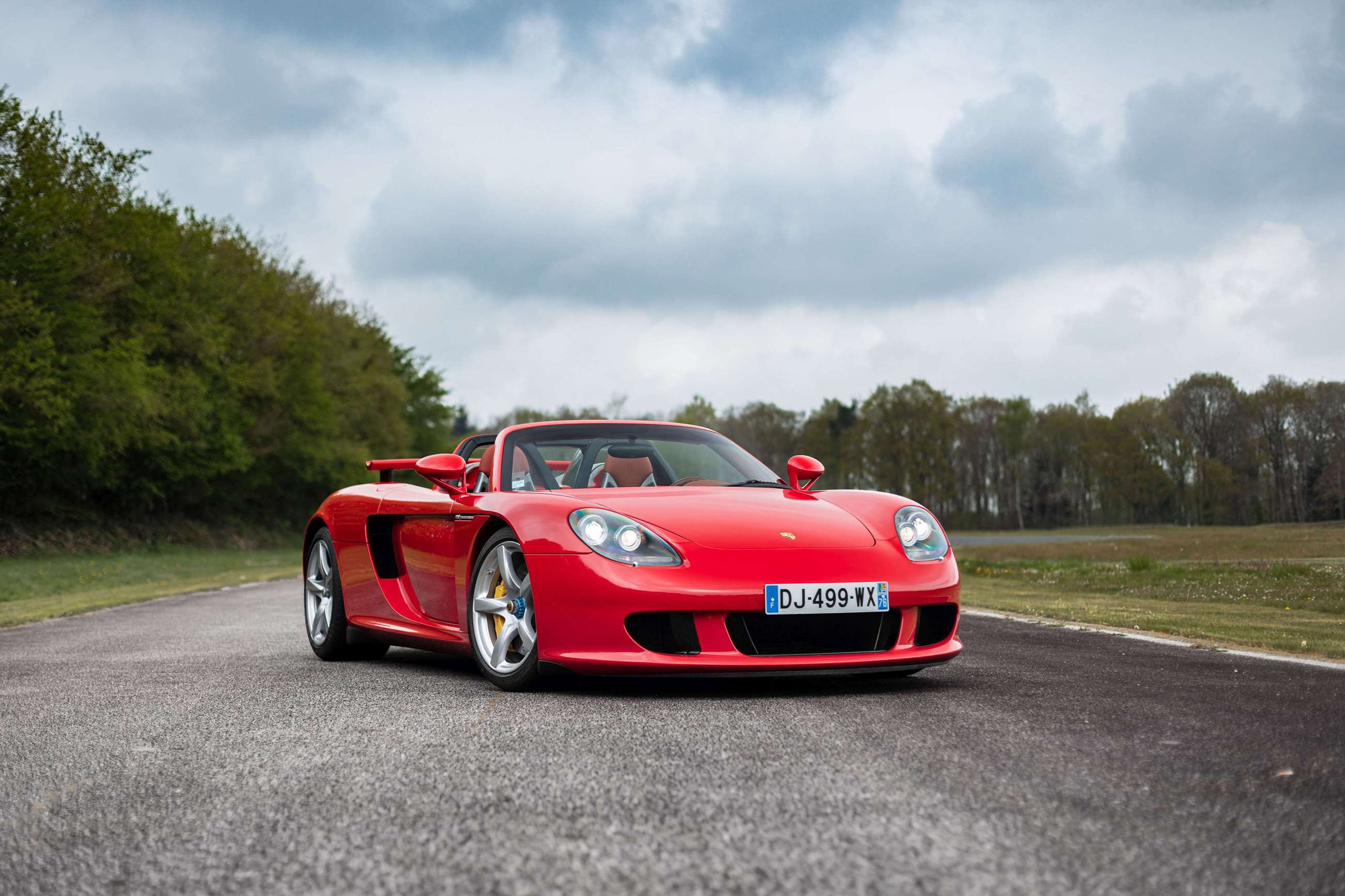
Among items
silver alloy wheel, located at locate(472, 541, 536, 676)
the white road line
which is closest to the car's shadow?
silver alloy wheel, located at locate(472, 541, 536, 676)

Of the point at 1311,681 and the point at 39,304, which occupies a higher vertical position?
the point at 39,304

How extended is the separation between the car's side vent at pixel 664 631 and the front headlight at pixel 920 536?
104cm

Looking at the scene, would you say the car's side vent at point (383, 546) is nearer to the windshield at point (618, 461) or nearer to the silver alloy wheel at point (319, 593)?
the silver alloy wheel at point (319, 593)

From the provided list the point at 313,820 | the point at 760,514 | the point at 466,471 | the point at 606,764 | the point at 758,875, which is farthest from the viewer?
the point at 466,471

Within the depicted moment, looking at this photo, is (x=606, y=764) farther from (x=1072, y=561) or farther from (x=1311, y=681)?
(x=1072, y=561)

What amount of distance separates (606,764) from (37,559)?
95.5 ft

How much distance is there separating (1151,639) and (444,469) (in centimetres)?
424

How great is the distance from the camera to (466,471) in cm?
671

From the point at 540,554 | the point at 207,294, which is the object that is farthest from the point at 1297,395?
the point at 207,294

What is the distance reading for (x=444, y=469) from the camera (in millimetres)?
5863

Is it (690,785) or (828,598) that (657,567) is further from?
(690,785)

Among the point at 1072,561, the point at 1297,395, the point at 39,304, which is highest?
the point at 39,304

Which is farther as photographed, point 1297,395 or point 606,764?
point 1297,395

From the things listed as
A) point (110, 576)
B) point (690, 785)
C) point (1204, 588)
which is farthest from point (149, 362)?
point (690, 785)
